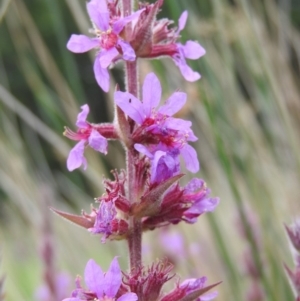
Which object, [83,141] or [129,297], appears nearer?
[129,297]

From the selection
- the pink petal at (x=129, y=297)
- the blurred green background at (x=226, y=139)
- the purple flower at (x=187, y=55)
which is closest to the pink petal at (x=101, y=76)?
the purple flower at (x=187, y=55)

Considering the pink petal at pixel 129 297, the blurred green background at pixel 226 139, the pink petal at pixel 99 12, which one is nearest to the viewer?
the pink petal at pixel 129 297

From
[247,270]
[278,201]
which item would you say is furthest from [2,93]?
[278,201]

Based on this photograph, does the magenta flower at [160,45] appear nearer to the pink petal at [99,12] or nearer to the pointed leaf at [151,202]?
the pink petal at [99,12]

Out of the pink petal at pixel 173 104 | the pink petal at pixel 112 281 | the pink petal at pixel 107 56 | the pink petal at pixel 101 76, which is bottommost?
the pink petal at pixel 112 281

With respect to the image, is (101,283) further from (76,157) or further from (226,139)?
(226,139)

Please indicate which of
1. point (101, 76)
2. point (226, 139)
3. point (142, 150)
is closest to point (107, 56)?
point (101, 76)
